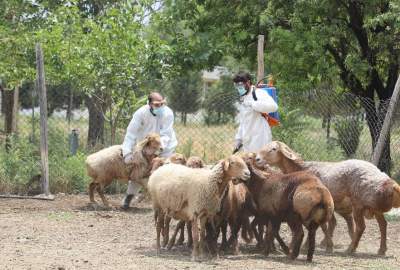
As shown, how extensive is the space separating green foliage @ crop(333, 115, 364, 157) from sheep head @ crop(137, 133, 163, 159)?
16.0 feet

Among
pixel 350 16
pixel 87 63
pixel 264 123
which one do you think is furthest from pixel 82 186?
pixel 350 16

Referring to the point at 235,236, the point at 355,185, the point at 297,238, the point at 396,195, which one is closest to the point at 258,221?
the point at 235,236

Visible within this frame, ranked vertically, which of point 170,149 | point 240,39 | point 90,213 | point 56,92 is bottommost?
point 90,213

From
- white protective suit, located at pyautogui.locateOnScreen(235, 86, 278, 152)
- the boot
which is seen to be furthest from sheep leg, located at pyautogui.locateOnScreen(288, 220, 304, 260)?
the boot

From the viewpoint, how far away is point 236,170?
28.0 ft

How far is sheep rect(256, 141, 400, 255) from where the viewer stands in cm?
908

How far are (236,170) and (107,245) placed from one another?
1976 millimetres

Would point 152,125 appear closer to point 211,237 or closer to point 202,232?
point 211,237

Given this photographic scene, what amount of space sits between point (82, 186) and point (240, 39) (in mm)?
5226

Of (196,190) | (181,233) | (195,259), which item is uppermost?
(196,190)

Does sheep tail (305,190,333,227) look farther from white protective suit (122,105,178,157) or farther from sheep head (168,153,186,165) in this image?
white protective suit (122,105,178,157)

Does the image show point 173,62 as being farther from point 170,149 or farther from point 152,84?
point 170,149

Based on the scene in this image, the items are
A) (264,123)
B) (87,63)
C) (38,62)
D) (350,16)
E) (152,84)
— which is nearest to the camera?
(264,123)

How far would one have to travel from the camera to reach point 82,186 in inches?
555
